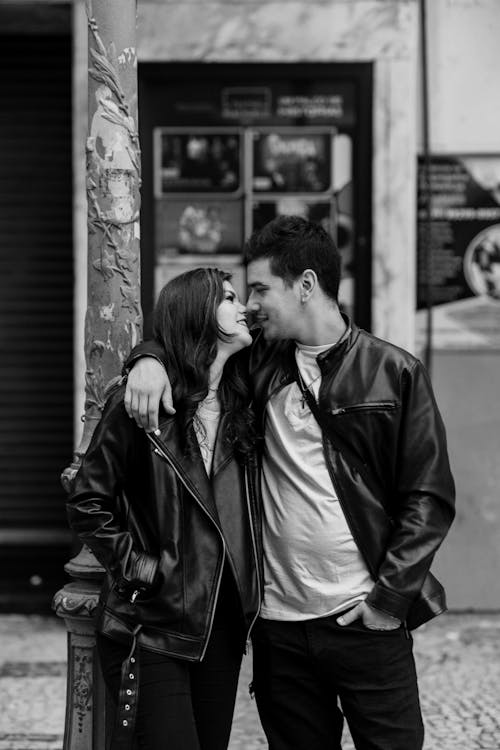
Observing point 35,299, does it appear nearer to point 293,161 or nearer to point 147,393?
point 293,161

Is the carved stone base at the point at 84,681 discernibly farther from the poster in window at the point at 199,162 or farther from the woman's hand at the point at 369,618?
the poster in window at the point at 199,162

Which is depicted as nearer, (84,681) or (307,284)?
(307,284)

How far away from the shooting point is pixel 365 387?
3.19m

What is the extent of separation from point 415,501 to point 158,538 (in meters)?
0.69

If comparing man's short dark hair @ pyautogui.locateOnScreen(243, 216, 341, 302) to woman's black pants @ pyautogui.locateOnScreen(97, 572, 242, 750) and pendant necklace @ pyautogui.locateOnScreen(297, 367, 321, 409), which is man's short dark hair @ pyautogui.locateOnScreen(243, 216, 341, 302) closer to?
pendant necklace @ pyautogui.locateOnScreen(297, 367, 321, 409)

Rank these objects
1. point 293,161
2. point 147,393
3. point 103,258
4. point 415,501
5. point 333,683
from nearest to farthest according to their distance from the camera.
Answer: point 147,393
point 415,501
point 333,683
point 103,258
point 293,161

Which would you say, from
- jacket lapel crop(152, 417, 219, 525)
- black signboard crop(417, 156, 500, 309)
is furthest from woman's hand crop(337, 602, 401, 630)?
black signboard crop(417, 156, 500, 309)

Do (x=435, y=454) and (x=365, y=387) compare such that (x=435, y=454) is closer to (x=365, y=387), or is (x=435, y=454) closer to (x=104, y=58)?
(x=365, y=387)

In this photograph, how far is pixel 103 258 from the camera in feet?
11.4

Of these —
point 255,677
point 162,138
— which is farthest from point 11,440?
point 255,677

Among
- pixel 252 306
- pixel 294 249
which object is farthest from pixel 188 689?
pixel 294 249

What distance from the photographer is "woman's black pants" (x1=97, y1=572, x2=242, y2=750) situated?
3059mm

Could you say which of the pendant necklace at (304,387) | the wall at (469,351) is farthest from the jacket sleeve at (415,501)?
the wall at (469,351)

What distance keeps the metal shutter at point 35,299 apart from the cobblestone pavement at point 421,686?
2.12 feet
